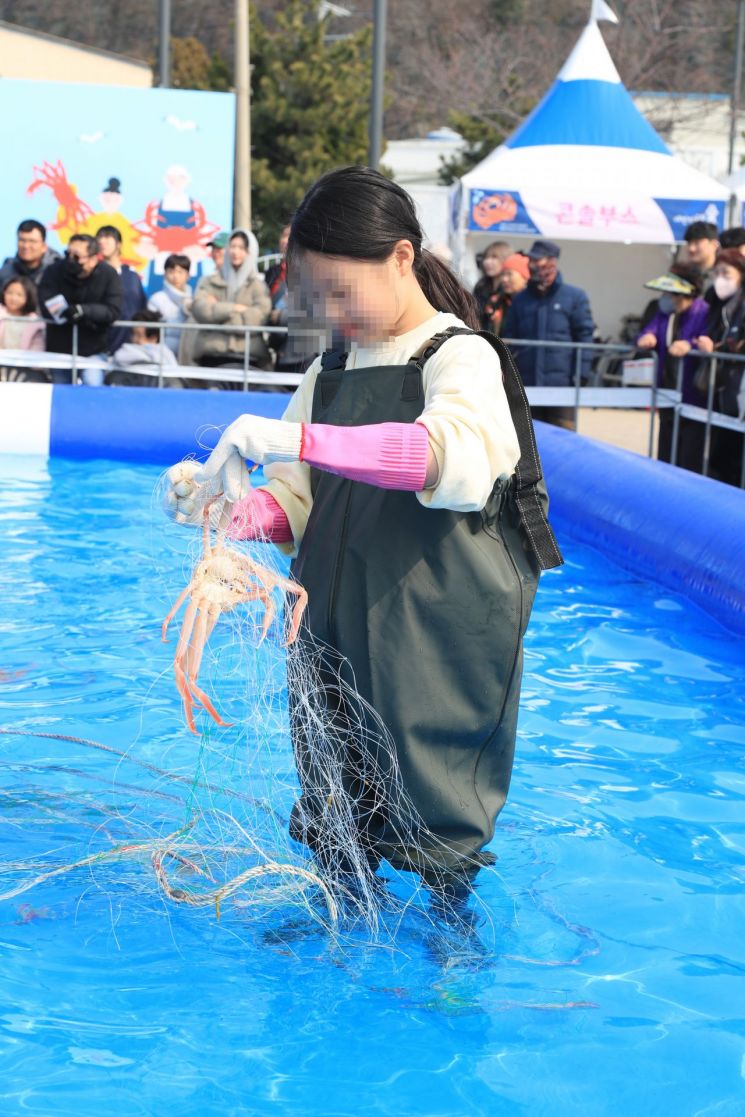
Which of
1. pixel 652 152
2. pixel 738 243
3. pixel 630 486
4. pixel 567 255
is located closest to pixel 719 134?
pixel 567 255

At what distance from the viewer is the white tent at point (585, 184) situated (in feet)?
43.5

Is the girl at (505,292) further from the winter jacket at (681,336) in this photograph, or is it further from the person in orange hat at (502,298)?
the winter jacket at (681,336)

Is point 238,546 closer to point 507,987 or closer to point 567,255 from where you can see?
point 507,987

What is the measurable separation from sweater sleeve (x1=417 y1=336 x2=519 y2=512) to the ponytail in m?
0.19

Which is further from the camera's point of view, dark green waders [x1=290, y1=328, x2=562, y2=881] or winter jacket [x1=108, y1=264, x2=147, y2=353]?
winter jacket [x1=108, y1=264, x2=147, y2=353]

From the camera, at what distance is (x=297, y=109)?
28.1 metres

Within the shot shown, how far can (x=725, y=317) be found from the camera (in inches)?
→ 298

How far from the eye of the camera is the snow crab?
2.23 meters

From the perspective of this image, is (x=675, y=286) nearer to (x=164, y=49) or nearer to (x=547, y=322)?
(x=547, y=322)

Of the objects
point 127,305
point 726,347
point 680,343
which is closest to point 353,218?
point 726,347

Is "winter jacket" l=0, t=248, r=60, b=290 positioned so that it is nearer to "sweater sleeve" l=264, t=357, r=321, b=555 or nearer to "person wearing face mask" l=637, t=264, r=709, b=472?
"person wearing face mask" l=637, t=264, r=709, b=472

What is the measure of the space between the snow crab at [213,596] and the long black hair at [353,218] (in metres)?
0.45

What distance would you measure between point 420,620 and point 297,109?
27.6 metres

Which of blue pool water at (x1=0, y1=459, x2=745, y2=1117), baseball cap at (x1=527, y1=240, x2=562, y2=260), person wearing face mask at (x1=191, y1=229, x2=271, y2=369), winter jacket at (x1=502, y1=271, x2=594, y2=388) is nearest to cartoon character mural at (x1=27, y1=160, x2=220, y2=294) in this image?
person wearing face mask at (x1=191, y1=229, x2=271, y2=369)
